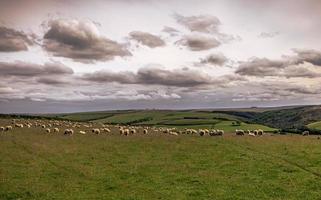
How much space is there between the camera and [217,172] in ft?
112

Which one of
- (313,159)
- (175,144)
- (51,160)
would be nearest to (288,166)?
(313,159)

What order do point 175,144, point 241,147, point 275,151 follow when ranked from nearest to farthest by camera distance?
point 275,151 < point 241,147 < point 175,144

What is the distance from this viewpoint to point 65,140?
54812 mm

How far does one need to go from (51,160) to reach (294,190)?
23.4 metres

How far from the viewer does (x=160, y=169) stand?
35.4m

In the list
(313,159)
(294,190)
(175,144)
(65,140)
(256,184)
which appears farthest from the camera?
Answer: (65,140)

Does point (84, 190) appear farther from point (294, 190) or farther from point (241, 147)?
point (241, 147)

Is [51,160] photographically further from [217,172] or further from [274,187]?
[274,187]

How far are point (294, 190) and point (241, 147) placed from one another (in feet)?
63.5

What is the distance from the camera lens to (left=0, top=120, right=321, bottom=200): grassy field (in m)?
27.6

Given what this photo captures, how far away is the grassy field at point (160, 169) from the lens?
27.6 metres

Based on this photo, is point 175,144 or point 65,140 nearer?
point 175,144

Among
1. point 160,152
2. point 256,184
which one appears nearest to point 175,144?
point 160,152

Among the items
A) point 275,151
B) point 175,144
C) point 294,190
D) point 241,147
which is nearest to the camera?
point 294,190
